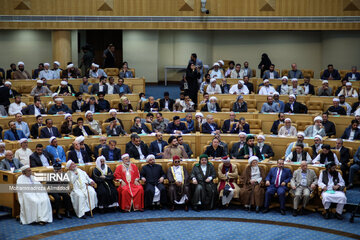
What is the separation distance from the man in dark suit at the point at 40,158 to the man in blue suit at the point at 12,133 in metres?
1.47

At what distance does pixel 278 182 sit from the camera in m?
11.5

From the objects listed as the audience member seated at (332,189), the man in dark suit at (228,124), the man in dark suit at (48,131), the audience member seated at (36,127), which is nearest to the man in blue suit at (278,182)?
the audience member seated at (332,189)

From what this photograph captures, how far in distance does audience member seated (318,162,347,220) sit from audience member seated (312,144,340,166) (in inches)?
25.0

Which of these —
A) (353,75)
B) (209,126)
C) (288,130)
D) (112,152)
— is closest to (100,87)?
(209,126)

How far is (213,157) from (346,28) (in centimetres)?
985

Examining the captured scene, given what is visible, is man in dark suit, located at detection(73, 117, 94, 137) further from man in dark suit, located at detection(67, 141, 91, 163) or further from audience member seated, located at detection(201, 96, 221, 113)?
audience member seated, located at detection(201, 96, 221, 113)

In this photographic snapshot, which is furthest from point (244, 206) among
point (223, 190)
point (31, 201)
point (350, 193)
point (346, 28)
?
point (346, 28)

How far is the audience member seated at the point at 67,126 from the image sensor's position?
13711mm

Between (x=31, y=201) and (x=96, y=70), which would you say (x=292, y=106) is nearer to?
(x=96, y=70)

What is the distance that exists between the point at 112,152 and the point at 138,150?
70 centimetres

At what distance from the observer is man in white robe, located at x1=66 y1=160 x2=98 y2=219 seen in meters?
11.0

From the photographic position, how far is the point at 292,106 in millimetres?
15570

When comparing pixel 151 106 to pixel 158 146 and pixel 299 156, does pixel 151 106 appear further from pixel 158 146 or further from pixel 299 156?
pixel 299 156

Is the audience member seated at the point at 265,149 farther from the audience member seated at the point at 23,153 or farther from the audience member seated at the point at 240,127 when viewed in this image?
the audience member seated at the point at 23,153
